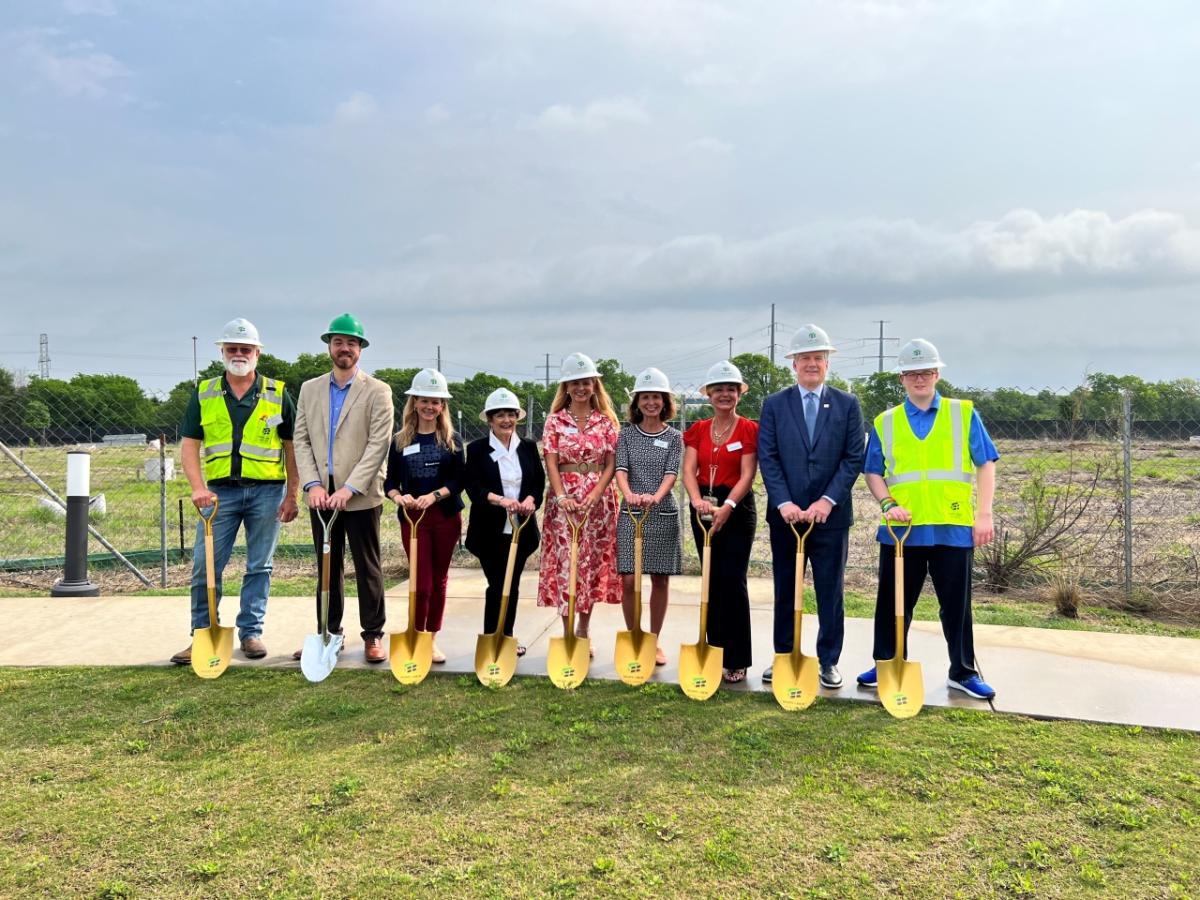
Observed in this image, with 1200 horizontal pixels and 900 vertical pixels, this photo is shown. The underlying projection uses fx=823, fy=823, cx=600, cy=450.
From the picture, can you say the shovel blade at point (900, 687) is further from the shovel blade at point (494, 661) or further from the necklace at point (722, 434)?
the shovel blade at point (494, 661)

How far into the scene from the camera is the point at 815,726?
13.3 ft

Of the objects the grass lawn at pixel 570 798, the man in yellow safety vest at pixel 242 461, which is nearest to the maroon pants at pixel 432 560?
the grass lawn at pixel 570 798

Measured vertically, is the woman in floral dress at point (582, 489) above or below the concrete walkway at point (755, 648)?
above

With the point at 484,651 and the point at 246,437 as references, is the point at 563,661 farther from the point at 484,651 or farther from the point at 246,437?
the point at 246,437

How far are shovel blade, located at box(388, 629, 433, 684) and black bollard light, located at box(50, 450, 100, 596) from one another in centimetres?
374

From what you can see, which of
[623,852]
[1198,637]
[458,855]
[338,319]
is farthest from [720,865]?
[1198,637]

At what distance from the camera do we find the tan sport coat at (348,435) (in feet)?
16.3

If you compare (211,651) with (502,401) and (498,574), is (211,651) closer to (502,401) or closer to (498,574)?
(498,574)

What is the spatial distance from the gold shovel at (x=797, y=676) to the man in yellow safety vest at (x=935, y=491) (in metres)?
0.51

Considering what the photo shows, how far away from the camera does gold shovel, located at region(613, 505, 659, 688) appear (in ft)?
15.2

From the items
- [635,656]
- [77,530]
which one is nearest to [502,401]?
[635,656]

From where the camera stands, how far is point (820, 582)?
15.2ft

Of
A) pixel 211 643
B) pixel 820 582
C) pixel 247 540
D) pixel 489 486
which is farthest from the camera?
pixel 247 540

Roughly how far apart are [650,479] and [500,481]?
0.91 metres
